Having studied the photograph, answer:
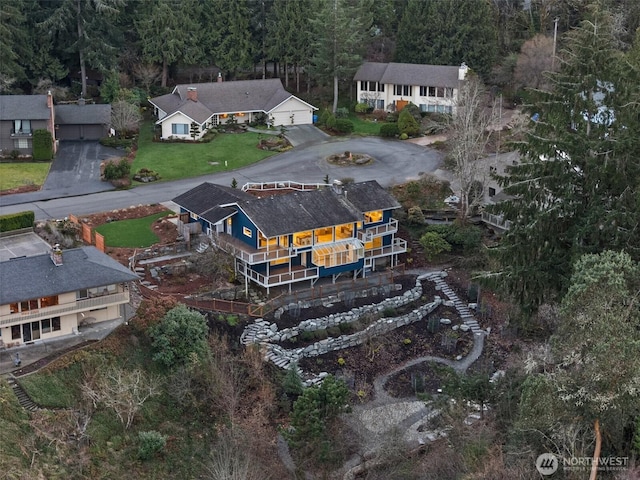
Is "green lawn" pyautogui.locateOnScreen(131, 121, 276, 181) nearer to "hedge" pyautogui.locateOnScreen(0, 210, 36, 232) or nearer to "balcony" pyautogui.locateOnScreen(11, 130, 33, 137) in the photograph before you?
"balcony" pyautogui.locateOnScreen(11, 130, 33, 137)

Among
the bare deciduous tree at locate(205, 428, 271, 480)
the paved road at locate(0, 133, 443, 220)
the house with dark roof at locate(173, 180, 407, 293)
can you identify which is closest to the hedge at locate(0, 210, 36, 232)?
the paved road at locate(0, 133, 443, 220)

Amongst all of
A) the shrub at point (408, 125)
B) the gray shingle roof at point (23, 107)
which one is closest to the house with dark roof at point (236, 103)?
the shrub at point (408, 125)

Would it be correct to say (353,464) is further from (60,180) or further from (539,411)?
(60,180)

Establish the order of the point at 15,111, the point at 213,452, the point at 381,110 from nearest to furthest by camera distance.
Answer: the point at 213,452 < the point at 15,111 < the point at 381,110

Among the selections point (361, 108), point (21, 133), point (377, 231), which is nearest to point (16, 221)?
point (21, 133)

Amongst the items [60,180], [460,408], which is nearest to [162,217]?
[60,180]
